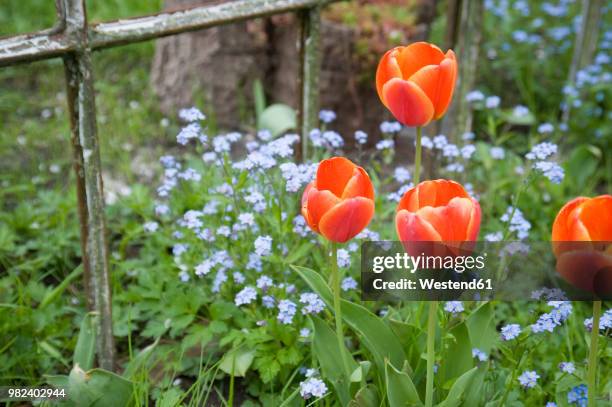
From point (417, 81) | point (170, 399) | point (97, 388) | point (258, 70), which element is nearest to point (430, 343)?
point (417, 81)

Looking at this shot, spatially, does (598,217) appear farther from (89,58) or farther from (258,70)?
(258,70)

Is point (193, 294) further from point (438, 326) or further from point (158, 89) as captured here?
point (158, 89)

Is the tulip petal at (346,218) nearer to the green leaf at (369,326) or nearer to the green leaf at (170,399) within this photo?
the green leaf at (369,326)

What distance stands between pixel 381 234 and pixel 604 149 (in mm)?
1765

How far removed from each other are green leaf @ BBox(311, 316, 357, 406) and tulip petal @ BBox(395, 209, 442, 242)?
45 centimetres

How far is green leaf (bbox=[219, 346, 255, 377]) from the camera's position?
1.82 metres

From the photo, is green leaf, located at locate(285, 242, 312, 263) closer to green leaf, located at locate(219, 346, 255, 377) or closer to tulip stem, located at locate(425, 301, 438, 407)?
green leaf, located at locate(219, 346, 255, 377)

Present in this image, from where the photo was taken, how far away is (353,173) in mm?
1292

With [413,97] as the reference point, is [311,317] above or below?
below

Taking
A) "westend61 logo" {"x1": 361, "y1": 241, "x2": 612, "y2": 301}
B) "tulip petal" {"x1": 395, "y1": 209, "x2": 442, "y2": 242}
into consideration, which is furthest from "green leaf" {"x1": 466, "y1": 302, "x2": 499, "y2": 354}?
"tulip petal" {"x1": 395, "y1": 209, "x2": 442, "y2": 242}

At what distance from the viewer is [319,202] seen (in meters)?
1.25

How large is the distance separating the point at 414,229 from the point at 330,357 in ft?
1.76

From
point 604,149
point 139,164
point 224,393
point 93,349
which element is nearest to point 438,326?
point 224,393

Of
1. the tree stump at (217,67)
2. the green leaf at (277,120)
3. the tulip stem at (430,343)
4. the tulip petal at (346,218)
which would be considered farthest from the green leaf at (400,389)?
the tree stump at (217,67)
